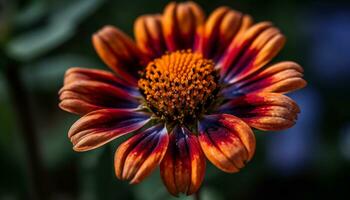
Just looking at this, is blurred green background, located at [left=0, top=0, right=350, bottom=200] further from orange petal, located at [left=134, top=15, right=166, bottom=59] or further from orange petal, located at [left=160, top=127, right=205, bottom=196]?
orange petal, located at [left=160, top=127, right=205, bottom=196]

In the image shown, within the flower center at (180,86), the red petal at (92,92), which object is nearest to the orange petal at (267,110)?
the flower center at (180,86)

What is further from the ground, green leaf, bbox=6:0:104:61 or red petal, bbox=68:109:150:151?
green leaf, bbox=6:0:104:61

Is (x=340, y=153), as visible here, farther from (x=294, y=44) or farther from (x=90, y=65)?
(x=90, y=65)

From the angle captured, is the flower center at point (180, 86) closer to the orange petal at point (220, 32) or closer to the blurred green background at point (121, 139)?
the orange petal at point (220, 32)

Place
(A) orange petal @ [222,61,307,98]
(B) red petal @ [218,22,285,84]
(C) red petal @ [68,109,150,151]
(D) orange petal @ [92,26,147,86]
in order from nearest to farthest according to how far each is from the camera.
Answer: (C) red petal @ [68,109,150,151] → (A) orange petal @ [222,61,307,98] → (B) red petal @ [218,22,285,84] → (D) orange petal @ [92,26,147,86]

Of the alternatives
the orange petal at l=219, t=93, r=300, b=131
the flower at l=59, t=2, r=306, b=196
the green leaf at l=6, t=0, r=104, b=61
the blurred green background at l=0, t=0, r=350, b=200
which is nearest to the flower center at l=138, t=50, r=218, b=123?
the flower at l=59, t=2, r=306, b=196

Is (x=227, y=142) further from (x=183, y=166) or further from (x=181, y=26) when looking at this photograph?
(x=181, y=26)
